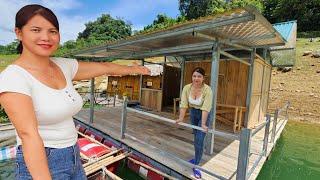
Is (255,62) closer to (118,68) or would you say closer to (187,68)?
(187,68)

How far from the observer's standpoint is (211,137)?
239 inches

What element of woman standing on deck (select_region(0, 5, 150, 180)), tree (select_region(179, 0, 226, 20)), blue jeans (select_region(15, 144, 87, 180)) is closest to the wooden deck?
blue jeans (select_region(15, 144, 87, 180))

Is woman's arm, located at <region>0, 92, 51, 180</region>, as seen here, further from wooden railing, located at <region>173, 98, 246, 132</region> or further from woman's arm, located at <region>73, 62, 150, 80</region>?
wooden railing, located at <region>173, 98, 246, 132</region>

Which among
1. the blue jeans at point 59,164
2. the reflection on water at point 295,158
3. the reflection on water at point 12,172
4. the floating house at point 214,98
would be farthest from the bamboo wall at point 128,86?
the blue jeans at point 59,164

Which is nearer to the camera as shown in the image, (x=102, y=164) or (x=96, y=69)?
(x=96, y=69)

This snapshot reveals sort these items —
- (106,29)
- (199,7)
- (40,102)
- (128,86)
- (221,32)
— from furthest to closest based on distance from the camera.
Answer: (106,29) < (199,7) < (128,86) < (221,32) < (40,102)

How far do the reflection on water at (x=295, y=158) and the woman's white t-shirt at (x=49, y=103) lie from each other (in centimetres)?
694

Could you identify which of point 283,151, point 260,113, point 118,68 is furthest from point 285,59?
point 118,68

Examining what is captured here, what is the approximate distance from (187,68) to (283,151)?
16.1 ft

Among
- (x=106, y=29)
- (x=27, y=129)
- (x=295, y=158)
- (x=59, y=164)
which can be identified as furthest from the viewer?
(x=106, y=29)

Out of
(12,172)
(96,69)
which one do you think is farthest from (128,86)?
(96,69)

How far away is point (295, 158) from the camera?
29.9ft

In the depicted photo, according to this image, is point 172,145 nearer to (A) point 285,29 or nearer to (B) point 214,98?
(B) point 214,98

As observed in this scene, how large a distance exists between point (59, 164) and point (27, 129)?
42cm
